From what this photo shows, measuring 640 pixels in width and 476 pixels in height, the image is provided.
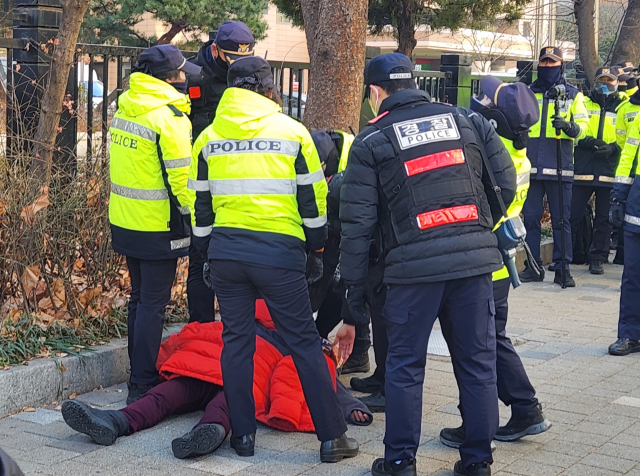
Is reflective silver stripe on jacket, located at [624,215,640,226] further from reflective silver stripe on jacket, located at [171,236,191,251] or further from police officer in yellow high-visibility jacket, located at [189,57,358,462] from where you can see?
reflective silver stripe on jacket, located at [171,236,191,251]

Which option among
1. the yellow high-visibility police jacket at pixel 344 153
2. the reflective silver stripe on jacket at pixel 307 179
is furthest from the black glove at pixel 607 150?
the reflective silver stripe on jacket at pixel 307 179

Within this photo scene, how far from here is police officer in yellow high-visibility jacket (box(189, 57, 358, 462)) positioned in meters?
4.50

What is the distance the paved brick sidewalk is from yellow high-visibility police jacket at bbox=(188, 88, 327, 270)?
979mm

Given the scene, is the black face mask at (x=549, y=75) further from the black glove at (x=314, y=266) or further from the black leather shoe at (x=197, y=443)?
the black leather shoe at (x=197, y=443)

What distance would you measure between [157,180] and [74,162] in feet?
5.16

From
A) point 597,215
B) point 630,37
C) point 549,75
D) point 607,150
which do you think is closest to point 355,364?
point 549,75

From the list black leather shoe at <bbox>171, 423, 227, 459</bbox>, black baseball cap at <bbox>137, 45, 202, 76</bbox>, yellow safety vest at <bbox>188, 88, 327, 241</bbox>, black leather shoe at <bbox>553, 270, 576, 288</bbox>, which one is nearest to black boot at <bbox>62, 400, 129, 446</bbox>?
black leather shoe at <bbox>171, 423, 227, 459</bbox>

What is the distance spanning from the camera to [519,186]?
514 cm

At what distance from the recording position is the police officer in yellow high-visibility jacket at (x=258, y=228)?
14.8ft

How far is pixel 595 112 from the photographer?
34.3 ft

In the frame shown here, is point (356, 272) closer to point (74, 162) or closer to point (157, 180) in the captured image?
point (157, 180)

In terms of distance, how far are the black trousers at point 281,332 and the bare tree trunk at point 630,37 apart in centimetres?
1131

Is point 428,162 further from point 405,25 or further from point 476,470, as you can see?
point 405,25

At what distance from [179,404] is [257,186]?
1.34m
